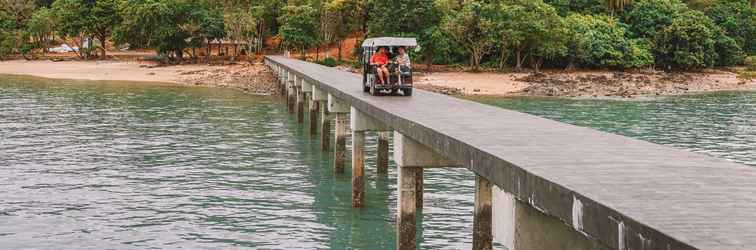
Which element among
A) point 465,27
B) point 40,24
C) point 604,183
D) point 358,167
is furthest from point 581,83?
point 604,183

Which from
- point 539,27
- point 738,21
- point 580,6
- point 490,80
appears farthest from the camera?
point 580,6

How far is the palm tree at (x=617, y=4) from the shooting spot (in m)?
91.4

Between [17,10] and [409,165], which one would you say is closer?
[409,165]

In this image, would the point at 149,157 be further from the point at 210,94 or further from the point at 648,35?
the point at 648,35

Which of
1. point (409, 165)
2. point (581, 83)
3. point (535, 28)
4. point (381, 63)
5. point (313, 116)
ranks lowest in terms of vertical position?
point (581, 83)

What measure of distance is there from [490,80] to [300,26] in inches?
911

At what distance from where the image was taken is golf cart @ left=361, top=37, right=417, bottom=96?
24562mm

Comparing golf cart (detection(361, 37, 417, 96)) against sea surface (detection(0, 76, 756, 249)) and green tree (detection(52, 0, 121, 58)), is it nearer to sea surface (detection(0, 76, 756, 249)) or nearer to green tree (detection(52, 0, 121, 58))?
sea surface (detection(0, 76, 756, 249))

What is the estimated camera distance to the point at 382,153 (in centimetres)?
2750

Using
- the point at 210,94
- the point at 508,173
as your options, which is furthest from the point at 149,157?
the point at 210,94

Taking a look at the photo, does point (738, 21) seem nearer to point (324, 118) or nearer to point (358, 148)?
point (324, 118)

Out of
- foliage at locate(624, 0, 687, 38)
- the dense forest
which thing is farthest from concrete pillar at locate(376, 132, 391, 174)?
foliage at locate(624, 0, 687, 38)

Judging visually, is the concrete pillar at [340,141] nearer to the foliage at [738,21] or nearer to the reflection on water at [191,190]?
the reflection on water at [191,190]

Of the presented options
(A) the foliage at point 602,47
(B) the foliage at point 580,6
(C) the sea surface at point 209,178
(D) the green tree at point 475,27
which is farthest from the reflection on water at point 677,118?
(B) the foliage at point 580,6
